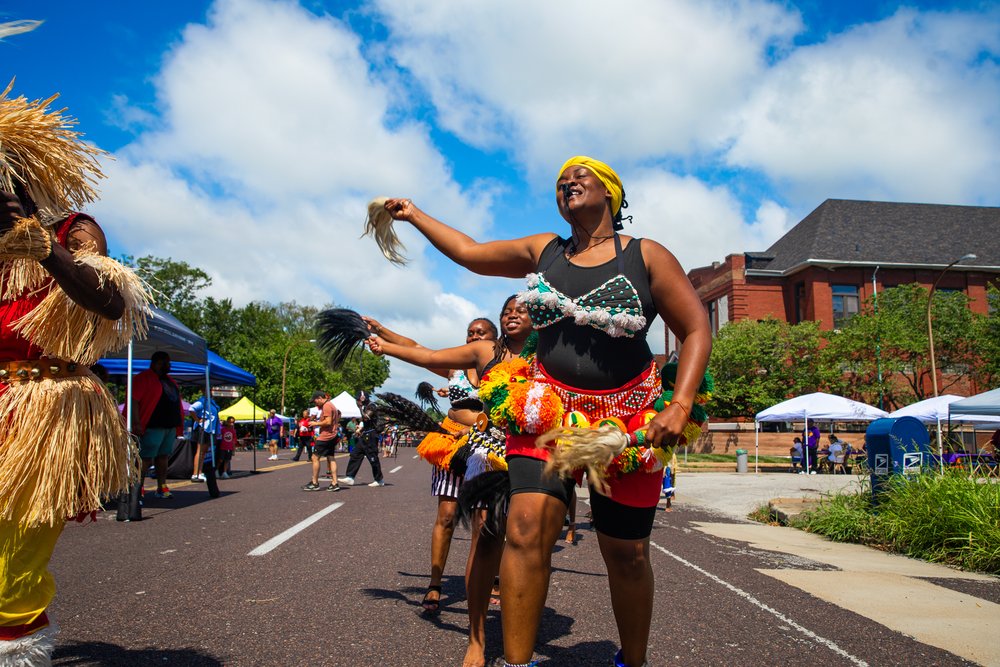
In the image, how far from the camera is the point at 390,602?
468 cm

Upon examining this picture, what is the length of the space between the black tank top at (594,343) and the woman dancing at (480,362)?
37 centimetres

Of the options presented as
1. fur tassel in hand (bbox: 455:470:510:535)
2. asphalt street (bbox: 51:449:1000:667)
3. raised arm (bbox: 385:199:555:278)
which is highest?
raised arm (bbox: 385:199:555:278)

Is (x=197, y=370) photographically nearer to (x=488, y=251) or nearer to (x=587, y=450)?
(x=488, y=251)

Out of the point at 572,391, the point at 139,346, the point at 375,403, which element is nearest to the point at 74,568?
the point at 375,403

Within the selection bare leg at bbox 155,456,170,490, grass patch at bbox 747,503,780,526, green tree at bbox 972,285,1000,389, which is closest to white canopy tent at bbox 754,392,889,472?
grass patch at bbox 747,503,780,526

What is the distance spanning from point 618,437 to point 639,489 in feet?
1.09

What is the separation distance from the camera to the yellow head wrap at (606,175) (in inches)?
120

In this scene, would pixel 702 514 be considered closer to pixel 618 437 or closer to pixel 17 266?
pixel 618 437

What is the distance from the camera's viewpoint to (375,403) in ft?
14.3

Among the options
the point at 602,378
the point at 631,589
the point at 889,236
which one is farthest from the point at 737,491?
the point at 889,236

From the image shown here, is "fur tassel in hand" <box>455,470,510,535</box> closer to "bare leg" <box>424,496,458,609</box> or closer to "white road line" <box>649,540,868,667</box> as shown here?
"bare leg" <box>424,496,458,609</box>

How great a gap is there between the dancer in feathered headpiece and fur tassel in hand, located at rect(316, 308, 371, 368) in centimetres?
194

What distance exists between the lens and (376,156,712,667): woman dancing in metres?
2.64

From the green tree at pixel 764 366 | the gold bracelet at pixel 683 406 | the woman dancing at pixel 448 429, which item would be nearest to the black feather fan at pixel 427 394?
the woman dancing at pixel 448 429
